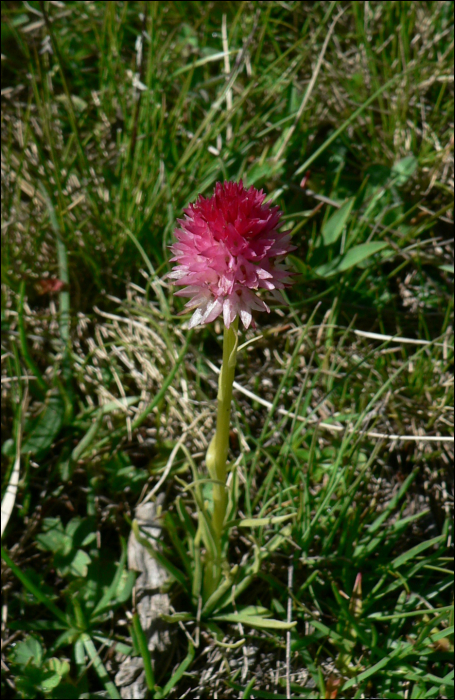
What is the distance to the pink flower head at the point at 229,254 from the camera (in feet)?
3.71

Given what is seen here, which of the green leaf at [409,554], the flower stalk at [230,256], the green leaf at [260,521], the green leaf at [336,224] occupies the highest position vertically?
the flower stalk at [230,256]

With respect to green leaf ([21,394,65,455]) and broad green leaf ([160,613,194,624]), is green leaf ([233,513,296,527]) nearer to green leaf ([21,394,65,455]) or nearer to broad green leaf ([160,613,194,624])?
broad green leaf ([160,613,194,624])

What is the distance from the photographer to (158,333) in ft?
7.02

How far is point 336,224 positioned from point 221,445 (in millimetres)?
1167

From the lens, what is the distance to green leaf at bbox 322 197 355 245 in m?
2.20

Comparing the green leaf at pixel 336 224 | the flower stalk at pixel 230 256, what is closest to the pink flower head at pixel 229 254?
the flower stalk at pixel 230 256

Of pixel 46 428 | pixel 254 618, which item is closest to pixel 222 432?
pixel 254 618

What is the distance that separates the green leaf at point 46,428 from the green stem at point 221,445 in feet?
2.15

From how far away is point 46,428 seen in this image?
192cm

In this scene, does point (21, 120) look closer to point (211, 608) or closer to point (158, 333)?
point (158, 333)

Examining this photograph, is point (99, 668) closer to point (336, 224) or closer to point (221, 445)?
point (221, 445)

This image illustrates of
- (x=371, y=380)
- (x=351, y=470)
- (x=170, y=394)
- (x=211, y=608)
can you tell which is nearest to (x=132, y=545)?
(x=211, y=608)

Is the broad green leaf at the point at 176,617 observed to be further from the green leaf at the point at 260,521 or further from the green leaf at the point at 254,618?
the green leaf at the point at 260,521

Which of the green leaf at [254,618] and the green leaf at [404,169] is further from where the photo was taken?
the green leaf at [404,169]
